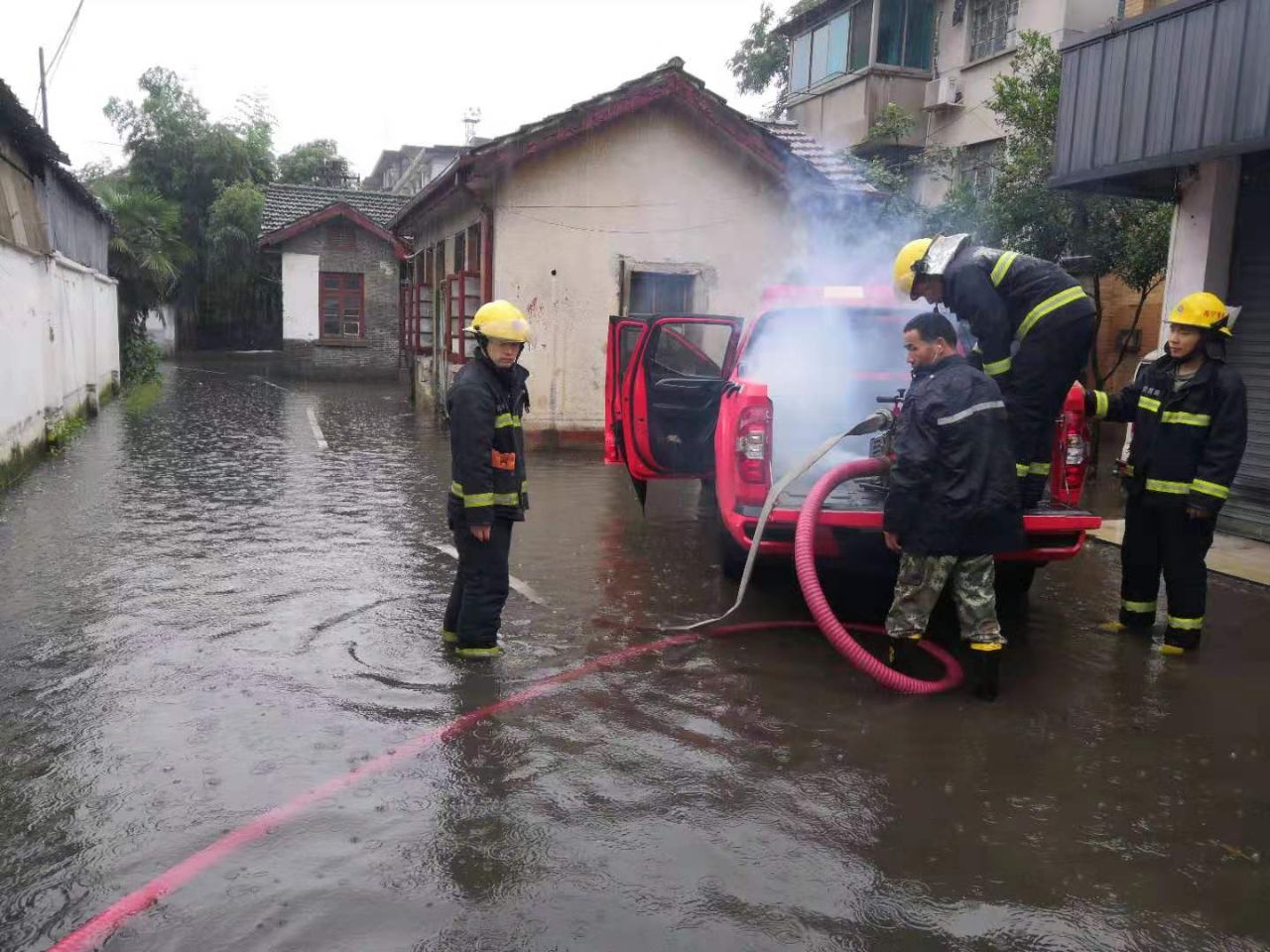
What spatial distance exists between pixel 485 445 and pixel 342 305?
2515 cm

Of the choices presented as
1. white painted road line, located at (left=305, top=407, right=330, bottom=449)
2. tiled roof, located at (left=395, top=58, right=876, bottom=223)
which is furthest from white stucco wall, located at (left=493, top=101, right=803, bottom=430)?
white painted road line, located at (left=305, top=407, right=330, bottom=449)

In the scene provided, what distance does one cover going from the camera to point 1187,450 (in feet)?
17.2

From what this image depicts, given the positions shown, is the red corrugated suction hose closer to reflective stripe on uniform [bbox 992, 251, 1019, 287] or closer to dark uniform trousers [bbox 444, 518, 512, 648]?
reflective stripe on uniform [bbox 992, 251, 1019, 287]

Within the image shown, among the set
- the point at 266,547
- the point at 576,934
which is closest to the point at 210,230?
the point at 266,547

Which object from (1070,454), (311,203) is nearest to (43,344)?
(1070,454)

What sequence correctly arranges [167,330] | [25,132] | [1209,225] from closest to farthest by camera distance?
[1209,225]
[25,132]
[167,330]

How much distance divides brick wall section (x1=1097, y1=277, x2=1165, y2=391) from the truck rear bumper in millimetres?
10697

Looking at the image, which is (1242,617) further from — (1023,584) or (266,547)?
(266,547)

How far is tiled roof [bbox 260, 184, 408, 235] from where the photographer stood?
2808 centimetres

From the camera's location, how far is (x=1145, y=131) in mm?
8062

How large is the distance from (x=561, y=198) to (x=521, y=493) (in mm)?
9236

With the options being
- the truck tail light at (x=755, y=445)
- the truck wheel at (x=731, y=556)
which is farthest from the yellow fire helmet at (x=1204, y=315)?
the truck wheel at (x=731, y=556)

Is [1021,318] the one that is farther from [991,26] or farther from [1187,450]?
[991,26]

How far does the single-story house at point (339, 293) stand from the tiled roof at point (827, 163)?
14.9 meters
